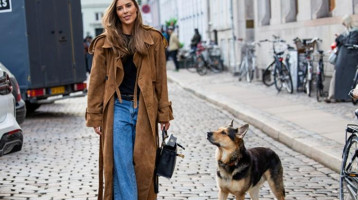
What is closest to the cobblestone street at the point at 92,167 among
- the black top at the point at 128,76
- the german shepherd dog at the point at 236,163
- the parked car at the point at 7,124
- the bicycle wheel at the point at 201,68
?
the parked car at the point at 7,124

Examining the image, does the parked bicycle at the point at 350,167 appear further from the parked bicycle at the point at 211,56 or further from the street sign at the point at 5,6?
the parked bicycle at the point at 211,56

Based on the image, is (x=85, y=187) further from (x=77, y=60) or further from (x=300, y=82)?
(x=300, y=82)

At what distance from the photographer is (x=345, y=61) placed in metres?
15.3

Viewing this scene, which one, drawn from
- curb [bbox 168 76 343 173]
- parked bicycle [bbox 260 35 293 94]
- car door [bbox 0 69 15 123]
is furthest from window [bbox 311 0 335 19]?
car door [bbox 0 69 15 123]

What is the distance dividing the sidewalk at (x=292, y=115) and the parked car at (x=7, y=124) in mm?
3514

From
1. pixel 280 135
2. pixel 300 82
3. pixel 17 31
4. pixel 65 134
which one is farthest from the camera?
pixel 300 82

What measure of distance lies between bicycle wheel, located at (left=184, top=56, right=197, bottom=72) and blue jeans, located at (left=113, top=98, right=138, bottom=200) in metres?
29.1

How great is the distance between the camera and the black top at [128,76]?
18.5 ft

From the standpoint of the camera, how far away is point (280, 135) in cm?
1166

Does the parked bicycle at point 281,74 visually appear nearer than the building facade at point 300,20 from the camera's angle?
No

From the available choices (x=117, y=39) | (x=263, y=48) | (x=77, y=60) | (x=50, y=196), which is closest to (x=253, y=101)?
(x=77, y=60)

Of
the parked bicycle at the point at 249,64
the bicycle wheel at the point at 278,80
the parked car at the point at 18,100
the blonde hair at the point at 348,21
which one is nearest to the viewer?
the parked car at the point at 18,100

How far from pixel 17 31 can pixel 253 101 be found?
5.17 m

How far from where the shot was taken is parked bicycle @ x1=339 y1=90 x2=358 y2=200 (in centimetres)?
587
